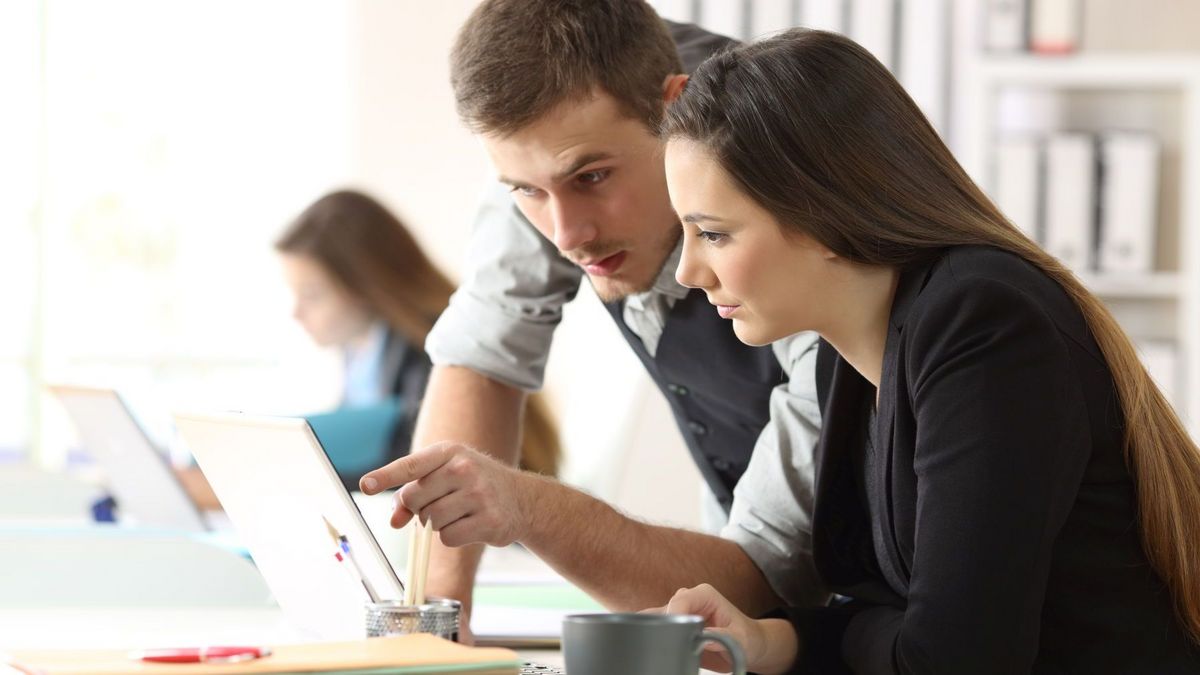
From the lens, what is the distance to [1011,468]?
90 cm

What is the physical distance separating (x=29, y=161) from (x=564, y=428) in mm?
1916

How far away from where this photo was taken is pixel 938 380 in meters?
0.94

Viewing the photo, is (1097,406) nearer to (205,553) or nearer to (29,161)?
(205,553)

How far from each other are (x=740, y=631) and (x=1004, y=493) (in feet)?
0.78

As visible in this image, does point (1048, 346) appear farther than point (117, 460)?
No

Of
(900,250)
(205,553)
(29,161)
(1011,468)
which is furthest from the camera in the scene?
(29,161)

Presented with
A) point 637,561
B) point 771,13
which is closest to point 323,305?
point 771,13

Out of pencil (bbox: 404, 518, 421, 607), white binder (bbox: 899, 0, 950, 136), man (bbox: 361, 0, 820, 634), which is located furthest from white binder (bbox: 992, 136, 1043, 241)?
pencil (bbox: 404, 518, 421, 607)

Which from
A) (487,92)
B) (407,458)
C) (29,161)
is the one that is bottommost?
(407,458)

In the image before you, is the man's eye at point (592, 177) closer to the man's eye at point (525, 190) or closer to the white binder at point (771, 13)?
the man's eye at point (525, 190)

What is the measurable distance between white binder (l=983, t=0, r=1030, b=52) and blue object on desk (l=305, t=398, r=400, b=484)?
1.49 meters

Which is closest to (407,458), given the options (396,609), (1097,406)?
(396,609)

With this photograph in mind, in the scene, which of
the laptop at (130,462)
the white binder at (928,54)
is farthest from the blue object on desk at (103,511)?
the white binder at (928,54)

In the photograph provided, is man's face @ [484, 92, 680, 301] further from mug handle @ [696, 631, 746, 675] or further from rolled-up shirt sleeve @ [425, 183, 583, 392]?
mug handle @ [696, 631, 746, 675]
